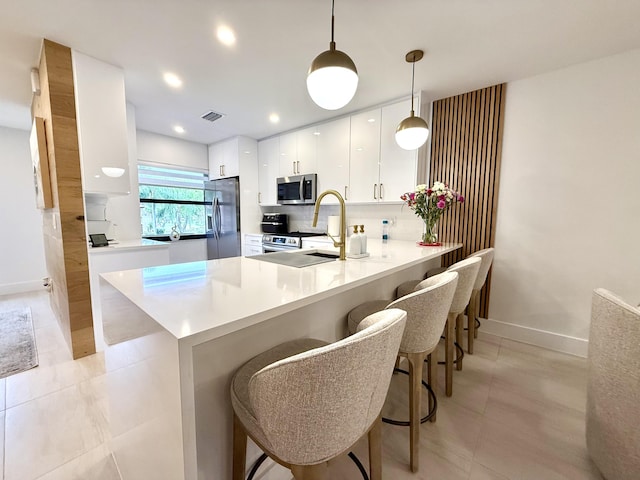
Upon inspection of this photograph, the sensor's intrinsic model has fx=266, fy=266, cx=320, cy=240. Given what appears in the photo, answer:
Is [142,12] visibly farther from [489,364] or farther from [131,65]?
[489,364]

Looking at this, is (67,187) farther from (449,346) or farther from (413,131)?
(449,346)

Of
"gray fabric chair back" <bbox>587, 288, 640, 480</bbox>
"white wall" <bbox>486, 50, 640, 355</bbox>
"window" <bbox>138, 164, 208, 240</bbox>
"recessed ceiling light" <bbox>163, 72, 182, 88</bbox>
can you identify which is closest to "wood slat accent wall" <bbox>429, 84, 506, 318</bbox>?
"white wall" <bbox>486, 50, 640, 355</bbox>

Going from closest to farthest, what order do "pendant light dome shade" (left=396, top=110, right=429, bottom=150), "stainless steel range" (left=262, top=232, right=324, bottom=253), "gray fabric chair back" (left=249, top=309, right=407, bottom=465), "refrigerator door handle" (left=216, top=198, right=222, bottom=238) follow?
"gray fabric chair back" (left=249, top=309, right=407, bottom=465) → "pendant light dome shade" (left=396, top=110, right=429, bottom=150) → "stainless steel range" (left=262, top=232, right=324, bottom=253) → "refrigerator door handle" (left=216, top=198, right=222, bottom=238)

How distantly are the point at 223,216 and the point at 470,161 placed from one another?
367 cm

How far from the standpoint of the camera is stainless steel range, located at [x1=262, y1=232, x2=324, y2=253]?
3562 millimetres

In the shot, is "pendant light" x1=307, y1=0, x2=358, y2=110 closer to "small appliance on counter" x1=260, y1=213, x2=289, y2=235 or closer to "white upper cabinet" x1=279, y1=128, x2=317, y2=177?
"white upper cabinet" x1=279, y1=128, x2=317, y2=177

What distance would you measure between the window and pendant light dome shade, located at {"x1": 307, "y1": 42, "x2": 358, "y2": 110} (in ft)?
12.4

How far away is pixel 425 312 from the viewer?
114 centimetres

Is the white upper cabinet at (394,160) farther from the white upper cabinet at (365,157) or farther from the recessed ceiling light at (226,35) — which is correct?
the recessed ceiling light at (226,35)

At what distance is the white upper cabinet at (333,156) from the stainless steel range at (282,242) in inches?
27.8

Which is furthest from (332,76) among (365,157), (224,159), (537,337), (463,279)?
(224,159)

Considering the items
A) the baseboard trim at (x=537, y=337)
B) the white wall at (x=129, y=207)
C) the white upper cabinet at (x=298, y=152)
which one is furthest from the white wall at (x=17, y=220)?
the baseboard trim at (x=537, y=337)

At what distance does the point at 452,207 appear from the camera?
115 inches

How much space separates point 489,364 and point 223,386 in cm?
221
